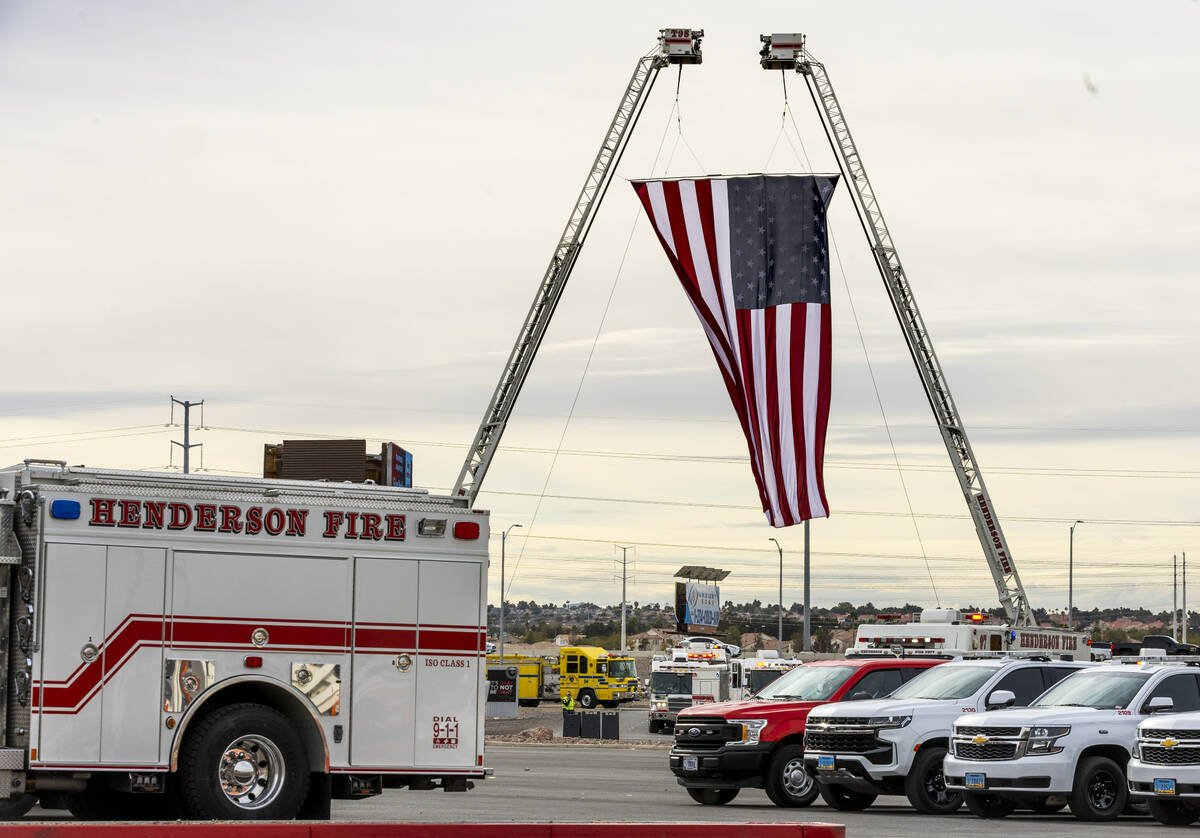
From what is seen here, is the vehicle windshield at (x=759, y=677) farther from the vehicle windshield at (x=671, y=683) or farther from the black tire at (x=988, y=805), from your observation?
the black tire at (x=988, y=805)

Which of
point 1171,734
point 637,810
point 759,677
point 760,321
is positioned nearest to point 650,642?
point 759,677

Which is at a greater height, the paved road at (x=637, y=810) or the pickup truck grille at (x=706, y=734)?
the pickup truck grille at (x=706, y=734)

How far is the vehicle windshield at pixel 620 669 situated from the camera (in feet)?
240

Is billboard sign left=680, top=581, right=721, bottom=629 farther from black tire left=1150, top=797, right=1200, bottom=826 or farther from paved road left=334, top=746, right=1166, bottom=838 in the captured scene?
black tire left=1150, top=797, right=1200, bottom=826

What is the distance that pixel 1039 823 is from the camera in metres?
19.6

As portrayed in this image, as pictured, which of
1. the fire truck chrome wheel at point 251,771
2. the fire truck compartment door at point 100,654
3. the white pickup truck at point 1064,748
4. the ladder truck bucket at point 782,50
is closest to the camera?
the fire truck compartment door at point 100,654

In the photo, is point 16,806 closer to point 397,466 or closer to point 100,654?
point 100,654

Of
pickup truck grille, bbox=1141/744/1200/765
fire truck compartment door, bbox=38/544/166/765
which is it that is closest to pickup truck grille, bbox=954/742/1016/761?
pickup truck grille, bbox=1141/744/1200/765

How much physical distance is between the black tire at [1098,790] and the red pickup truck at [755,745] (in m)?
3.57

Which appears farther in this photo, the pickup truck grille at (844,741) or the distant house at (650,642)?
the distant house at (650,642)

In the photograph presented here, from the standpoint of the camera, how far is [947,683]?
886 inches

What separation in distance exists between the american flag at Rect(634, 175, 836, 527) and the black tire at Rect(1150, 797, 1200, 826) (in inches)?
452

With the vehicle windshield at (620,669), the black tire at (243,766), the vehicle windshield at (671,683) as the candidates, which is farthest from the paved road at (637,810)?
the vehicle windshield at (620,669)

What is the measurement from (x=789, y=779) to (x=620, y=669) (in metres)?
51.7
